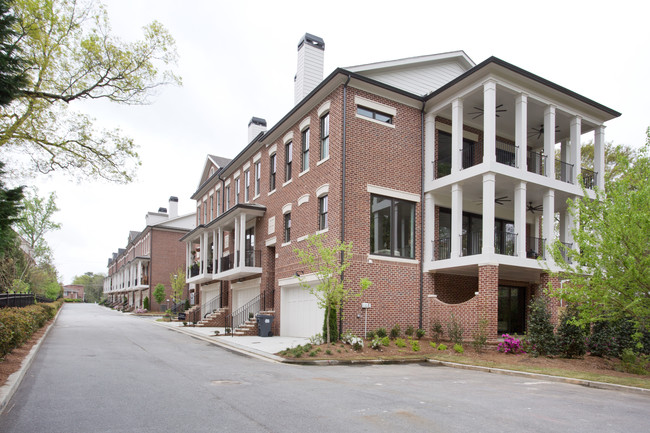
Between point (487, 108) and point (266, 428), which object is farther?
point (487, 108)

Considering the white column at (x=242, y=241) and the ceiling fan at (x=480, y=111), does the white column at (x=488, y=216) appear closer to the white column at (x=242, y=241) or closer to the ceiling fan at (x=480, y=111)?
the ceiling fan at (x=480, y=111)

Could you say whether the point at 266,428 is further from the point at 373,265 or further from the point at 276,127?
the point at 276,127

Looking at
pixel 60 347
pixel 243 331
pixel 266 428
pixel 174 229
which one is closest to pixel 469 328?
pixel 243 331

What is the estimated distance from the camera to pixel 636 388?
32.3 feet

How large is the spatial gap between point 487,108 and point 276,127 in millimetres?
9900

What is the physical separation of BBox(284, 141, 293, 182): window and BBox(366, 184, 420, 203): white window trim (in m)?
5.54

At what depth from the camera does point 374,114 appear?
61.2 ft

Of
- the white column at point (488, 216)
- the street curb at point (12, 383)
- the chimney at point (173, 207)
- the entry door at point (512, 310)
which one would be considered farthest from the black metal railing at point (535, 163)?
the chimney at point (173, 207)

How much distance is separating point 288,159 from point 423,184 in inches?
262

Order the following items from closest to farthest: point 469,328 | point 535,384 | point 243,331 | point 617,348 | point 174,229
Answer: point 535,384
point 617,348
point 469,328
point 243,331
point 174,229

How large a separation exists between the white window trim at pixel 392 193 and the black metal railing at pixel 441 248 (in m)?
1.82

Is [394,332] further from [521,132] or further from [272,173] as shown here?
[272,173]

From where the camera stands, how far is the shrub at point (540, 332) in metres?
14.6

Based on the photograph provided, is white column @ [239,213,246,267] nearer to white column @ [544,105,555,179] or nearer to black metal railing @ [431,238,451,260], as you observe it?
black metal railing @ [431,238,451,260]
